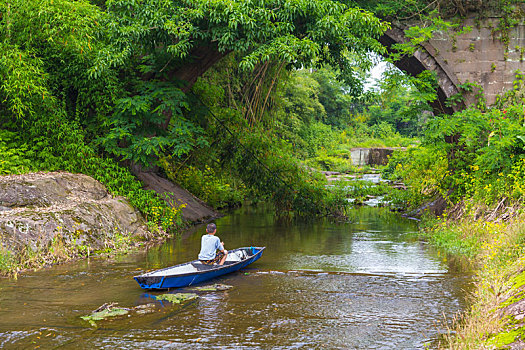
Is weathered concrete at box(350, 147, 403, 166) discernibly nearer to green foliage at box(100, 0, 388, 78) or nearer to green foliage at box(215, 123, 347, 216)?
green foliage at box(215, 123, 347, 216)

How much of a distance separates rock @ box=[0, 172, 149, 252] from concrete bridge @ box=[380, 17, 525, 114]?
27.4ft

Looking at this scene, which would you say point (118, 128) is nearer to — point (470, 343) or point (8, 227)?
point (8, 227)

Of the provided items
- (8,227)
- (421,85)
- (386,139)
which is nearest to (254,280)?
(8,227)

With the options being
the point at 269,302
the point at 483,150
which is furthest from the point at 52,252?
the point at 483,150

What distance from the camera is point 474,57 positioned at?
1480 cm

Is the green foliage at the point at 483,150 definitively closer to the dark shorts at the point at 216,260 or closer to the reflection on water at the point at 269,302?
the reflection on water at the point at 269,302

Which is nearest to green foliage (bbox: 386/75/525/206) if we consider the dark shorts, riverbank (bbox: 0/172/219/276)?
the dark shorts

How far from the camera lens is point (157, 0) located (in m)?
11.6

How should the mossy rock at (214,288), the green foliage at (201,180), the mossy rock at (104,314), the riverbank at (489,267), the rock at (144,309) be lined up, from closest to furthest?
1. the riverbank at (489,267)
2. the mossy rock at (104,314)
3. the rock at (144,309)
4. the mossy rock at (214,288)
5. the green foliage at (201,180)

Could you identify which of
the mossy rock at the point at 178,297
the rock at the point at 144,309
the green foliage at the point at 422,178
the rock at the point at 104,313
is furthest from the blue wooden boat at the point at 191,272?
the green foliage at the point at 422,178

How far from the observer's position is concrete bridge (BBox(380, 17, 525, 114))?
14.6 metres

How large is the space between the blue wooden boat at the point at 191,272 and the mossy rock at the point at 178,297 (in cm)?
25

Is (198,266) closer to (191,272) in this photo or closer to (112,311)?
(191,272)

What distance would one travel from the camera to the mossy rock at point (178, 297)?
7521 millimetres
